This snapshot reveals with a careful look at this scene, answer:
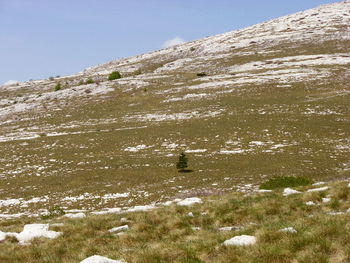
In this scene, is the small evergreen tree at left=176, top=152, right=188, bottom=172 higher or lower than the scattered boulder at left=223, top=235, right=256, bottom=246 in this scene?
lower

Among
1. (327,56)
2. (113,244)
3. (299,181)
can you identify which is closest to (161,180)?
(299,181)

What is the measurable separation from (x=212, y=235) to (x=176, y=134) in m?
37.3

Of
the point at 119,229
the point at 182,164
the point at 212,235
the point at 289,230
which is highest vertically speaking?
the point at 289,230

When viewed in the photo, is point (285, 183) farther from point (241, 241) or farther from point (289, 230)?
point (241, 241)

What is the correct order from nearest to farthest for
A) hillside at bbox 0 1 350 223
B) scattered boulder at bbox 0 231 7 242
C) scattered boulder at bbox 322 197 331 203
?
scattered boulder at bbox 0 231 7 242 → scattered boulder at bbox 322 197 331 203 → hillside at bbox 0 1 350 223

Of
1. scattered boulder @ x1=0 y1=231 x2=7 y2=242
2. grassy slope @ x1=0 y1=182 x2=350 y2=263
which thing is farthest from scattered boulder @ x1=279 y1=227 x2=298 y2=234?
scattered boulder @ x1=0 y1=231 x2=7 y2=242

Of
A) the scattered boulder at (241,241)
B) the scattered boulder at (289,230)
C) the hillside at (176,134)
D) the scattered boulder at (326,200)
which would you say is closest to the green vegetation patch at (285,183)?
the hillside at (176,134)

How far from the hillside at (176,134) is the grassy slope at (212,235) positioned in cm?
866

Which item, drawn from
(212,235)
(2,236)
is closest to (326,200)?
(212,235)

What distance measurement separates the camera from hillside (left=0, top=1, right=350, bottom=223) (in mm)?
29500

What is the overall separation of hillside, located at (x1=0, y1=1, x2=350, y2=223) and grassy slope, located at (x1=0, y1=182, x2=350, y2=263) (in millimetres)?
8663

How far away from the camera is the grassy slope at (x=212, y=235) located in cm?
923

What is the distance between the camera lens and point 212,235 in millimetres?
11430

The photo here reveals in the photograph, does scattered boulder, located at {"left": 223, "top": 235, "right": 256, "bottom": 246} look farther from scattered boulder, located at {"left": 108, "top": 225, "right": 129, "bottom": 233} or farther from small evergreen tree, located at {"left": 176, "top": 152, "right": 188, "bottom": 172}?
small evergreen tree, located at {"left": 176, "top": 152, "right": 188, "bottom": 172}
